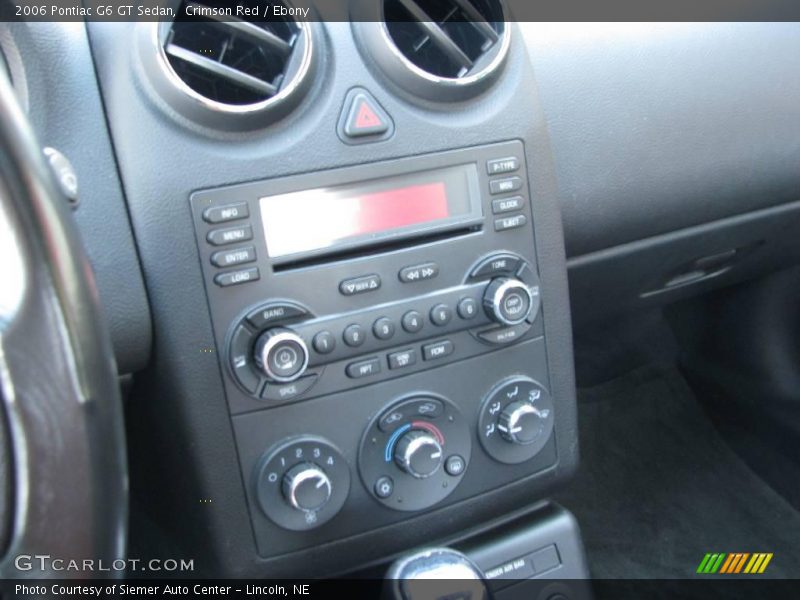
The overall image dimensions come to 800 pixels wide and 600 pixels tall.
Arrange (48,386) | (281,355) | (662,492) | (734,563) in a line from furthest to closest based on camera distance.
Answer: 1. (662,492)
2. (734,563)
3. (281,355)
4. (48,386)

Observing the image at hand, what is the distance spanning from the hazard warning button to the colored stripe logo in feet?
3.48

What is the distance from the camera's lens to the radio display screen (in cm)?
84

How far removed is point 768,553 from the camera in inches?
63.0

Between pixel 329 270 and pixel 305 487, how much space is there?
203 mm

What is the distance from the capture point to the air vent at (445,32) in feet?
2.99

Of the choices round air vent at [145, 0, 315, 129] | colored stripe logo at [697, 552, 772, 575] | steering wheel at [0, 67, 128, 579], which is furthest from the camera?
colored stripe logo at [697, 552, 772, 575]

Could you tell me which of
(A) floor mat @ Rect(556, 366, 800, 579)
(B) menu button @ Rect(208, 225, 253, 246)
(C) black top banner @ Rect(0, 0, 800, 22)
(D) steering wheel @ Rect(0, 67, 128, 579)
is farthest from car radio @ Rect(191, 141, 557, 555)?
(A) floor mat @ Rect(556, 366, 800, 579)

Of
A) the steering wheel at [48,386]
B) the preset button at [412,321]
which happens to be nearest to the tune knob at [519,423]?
the preset button at [412,321]

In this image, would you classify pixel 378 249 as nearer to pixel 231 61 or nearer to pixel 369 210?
pixel 369 210

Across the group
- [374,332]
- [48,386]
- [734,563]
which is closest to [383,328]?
[374,332]

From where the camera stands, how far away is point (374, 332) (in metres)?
0.88

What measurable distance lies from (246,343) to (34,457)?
0.37 metres

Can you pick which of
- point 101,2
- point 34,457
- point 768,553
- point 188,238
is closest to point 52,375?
point 34,457

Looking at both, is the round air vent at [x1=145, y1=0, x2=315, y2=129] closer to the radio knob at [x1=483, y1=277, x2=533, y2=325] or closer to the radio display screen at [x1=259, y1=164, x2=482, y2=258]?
the radio display screen at [x1=259, y1=164, x2=482, y2=258]
